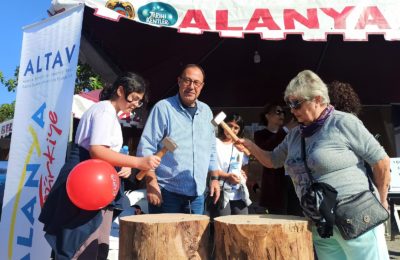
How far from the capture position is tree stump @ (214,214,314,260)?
1812 mm

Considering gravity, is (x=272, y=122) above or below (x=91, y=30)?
below

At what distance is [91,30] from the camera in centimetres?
454

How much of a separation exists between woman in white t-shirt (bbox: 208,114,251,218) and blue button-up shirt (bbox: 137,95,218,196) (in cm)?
98

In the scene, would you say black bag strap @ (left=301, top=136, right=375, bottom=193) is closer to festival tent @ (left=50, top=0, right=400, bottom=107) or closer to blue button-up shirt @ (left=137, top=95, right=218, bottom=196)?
blue button-up shirt @ (left=137, top=95, right=218, bottom=196)

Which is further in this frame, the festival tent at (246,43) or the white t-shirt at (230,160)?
the white t-shirt at (230,160)

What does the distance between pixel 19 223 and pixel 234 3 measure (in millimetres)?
2677

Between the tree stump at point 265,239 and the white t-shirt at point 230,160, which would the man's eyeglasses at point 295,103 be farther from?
the white t-shirt at point 230,160

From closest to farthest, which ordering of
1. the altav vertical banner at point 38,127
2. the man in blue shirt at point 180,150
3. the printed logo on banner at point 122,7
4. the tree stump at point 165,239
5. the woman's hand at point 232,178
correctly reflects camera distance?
the tree stump at point 165,239 → the man in blue shirt at point 180,150 → the altav vertical banner at point 38,127 → the printed logo on banner at point 122,7 → the woman's hand at point 232,178

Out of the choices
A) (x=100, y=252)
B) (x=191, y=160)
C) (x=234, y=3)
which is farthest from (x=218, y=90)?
(x=100, y=252)

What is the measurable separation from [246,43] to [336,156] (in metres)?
3.64

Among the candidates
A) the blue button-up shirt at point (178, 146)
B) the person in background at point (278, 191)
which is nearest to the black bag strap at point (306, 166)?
the blue button-up shirt at point (178, 146)

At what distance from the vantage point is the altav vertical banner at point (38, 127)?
9.87 feet

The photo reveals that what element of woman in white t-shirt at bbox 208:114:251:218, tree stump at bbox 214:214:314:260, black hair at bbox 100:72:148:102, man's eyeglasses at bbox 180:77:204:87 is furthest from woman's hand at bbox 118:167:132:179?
woman in white t-shirt at bbox 208:114:251:218

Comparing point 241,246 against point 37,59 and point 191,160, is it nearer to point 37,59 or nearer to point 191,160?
point 191,160
